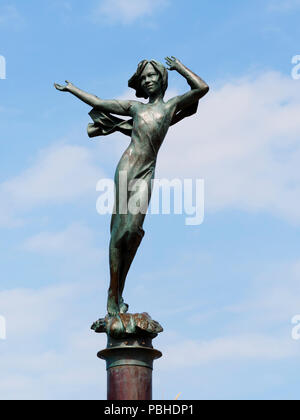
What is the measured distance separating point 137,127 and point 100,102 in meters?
1.03

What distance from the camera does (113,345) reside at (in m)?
14.3

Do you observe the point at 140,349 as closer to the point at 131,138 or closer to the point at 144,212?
the point at 144,212

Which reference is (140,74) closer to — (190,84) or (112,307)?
(190,84)

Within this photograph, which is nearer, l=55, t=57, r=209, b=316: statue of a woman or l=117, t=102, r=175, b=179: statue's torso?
l=55, t=57, r=209, b=316: statue of a woman

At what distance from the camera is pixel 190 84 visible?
15.6 m

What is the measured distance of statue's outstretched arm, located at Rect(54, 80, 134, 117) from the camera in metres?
15.9

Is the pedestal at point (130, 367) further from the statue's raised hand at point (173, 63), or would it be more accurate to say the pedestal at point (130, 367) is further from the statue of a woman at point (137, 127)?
the statue's raised hand at point (173, 63)

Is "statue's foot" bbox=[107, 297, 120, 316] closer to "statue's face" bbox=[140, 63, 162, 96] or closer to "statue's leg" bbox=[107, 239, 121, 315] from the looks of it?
"statue's leg" bbox=[107, 239, 121, 315]

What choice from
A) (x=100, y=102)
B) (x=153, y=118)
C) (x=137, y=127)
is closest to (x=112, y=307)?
(x=137, y=127)

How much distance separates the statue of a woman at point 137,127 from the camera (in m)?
14.9

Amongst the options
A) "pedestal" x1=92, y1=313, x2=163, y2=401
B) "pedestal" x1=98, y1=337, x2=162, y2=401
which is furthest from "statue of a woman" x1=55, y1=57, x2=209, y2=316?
"pedestal" x1=98, y1=337, x2=162, y2=401

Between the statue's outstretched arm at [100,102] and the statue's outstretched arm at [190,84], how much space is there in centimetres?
81
